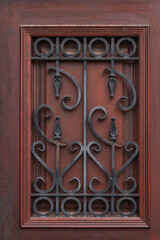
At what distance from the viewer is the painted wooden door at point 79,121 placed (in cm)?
87

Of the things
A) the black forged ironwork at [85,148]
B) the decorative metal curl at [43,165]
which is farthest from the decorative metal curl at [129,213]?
the decorative metal curl at [43,165]

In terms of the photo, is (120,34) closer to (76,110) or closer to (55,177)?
(76,110)

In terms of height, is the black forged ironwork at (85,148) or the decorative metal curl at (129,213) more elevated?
the black forged ironwork at (85,148)

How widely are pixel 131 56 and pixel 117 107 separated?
0.19m

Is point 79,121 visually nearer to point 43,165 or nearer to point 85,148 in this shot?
point 85,148

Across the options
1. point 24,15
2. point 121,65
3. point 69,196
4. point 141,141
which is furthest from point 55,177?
point 24,15

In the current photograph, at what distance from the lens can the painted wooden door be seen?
0.87 m

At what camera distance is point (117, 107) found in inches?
35.2

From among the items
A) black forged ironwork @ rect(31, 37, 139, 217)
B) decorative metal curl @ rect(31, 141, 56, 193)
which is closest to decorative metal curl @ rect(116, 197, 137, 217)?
black forged ironwork @ rect(31, 37, 139, 217)

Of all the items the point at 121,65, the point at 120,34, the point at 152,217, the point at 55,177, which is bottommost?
the point at 152,217

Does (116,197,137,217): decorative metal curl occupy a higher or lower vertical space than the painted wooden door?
lower

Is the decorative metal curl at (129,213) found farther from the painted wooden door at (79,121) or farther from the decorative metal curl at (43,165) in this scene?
the decorative metal curl at (43,165)

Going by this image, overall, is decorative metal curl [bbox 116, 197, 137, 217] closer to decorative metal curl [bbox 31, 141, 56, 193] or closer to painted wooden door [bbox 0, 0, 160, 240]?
painted wooden door [bbox 0, 0, 160, 240]

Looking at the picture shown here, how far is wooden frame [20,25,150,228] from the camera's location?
0.86m
